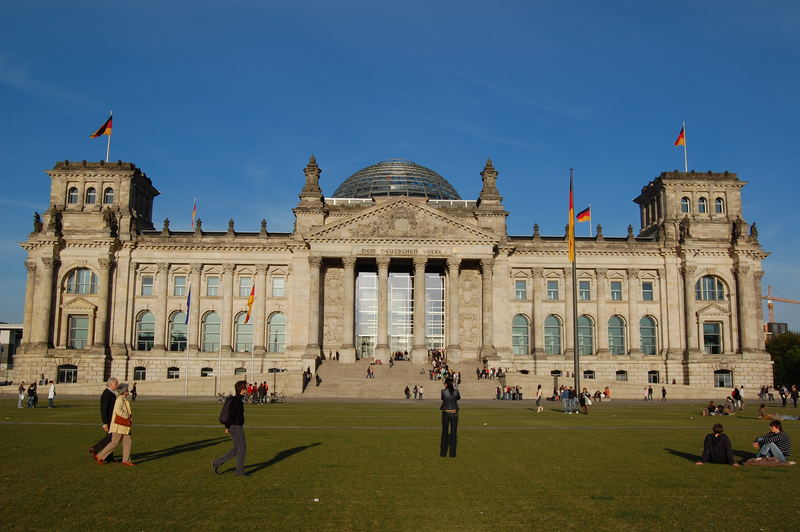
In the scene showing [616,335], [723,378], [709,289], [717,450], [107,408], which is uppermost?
[709,289]

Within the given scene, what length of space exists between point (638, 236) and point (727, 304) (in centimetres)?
1512

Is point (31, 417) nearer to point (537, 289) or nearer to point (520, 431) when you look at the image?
point (520, 431)

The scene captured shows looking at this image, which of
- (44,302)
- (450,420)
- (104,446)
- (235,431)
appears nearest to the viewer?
(235,431)

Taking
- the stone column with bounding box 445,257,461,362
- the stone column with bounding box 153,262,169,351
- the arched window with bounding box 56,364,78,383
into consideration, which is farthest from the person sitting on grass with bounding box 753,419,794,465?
the arched window with bounding box 56,364,78,383

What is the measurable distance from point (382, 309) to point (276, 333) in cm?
1387

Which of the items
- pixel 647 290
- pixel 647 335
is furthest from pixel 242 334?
pixel 647 290

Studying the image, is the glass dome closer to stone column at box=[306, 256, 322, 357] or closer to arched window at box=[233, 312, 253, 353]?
stone column at box=[306, 256, 322, 357]

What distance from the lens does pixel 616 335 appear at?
8312 cm

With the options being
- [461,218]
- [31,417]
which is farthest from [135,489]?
[461,218]

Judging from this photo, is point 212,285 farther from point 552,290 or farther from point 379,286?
point 552,290

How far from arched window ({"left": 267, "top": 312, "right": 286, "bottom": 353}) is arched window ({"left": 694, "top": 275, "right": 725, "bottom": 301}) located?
47178 mm

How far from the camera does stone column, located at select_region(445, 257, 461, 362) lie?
76.1 meters

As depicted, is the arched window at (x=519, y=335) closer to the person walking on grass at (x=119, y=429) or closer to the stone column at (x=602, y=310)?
the stone column at (x=602, y=310)

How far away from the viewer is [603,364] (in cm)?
8125
